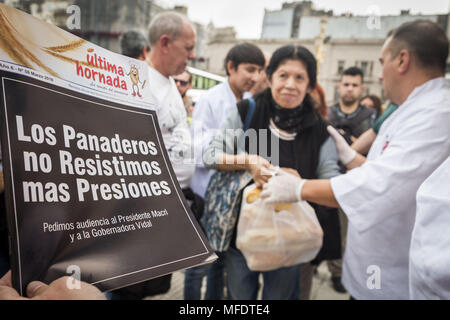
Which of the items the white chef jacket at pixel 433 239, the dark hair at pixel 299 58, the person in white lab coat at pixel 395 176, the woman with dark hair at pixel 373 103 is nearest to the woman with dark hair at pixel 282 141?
the dark hair at pixel 299 58

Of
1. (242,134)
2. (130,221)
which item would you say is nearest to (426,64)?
(242,134)

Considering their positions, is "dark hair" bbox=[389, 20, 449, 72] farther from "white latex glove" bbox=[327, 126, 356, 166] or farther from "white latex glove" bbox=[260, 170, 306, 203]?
"white latex glove" bbox=[260, 170, 306, 203]

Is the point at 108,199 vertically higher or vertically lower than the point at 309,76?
lower

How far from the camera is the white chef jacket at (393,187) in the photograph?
1.21 meters

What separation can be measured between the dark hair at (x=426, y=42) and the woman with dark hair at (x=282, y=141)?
50 centimetres

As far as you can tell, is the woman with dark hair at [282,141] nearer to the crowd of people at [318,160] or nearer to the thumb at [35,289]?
the crowd of people at [318,160]

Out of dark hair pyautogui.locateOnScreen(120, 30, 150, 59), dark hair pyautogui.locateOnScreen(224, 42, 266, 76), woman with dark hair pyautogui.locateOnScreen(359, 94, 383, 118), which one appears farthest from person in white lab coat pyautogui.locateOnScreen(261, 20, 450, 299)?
woman with dark hair pyautogui.locateOnScreen(359, 94, 383, 118)

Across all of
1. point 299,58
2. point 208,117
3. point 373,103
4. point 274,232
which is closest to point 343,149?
point 299,58

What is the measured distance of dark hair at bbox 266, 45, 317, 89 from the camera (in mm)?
1779

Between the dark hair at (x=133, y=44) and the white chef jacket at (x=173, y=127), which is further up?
the dark hair at (x=133, y=44)

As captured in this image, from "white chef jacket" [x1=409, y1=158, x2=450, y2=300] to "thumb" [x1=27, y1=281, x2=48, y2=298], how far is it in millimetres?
855

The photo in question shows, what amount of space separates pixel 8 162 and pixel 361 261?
5.20ft

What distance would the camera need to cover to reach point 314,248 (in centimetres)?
161
